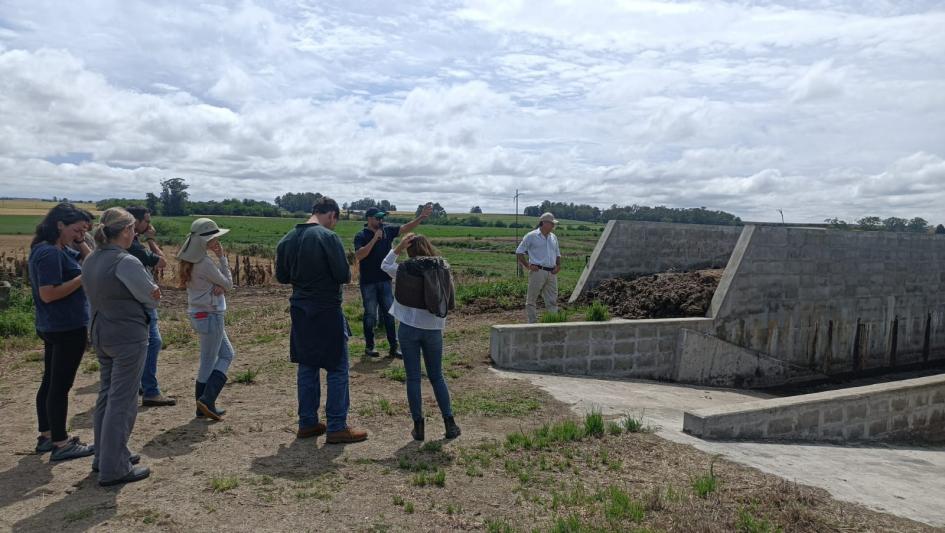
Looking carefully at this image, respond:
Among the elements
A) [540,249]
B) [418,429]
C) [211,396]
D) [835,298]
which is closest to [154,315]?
[211,396]

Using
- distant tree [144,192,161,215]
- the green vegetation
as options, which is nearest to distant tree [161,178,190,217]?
distant tree [144,192,161,215]

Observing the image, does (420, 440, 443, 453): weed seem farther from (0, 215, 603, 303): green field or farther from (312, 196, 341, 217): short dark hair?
(0, 215, 603, 303): green field

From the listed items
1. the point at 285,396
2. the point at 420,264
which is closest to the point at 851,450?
the point at 420,264

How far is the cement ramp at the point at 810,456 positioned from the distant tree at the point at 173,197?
67268mm

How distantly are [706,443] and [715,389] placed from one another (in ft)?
16.0

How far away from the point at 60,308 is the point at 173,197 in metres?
69.3

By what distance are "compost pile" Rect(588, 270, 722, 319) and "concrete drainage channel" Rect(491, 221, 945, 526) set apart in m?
0.39

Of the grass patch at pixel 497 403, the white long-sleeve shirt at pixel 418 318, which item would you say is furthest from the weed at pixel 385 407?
the white long-sleeve shirt at pixel 418 318

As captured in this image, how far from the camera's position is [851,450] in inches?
282

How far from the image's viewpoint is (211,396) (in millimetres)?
5832

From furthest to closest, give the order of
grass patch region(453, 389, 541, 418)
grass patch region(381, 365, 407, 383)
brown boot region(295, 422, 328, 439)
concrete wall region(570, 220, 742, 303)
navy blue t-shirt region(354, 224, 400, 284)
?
concrete wall region(570, 220, 742, 303) → navy blue t-shirt region(354, 224, 400, 284) → grass patch region(381, 365, 407, 383) → grass patch region(453, 389, 541, 418) → brown boot region(295, 422, 328, 439)

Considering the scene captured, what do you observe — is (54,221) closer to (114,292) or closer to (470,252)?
(114,292)

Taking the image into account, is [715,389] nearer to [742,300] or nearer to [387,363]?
[742,300]

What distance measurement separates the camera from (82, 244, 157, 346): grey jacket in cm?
432
